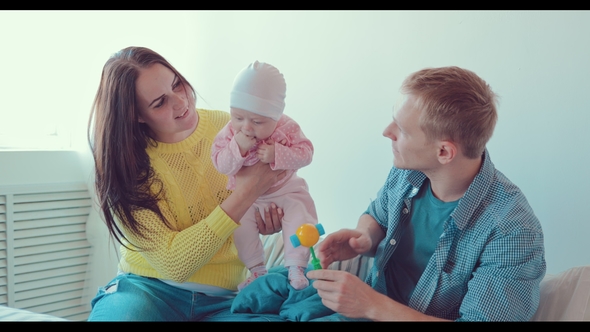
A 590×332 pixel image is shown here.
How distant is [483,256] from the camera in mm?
1500

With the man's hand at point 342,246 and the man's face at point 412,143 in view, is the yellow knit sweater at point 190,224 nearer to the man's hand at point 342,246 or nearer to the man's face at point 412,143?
the man's hand at point 342,246

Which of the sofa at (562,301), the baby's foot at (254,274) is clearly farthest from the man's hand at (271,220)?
the sofa at (562,301)

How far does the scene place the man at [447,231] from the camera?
1.44 meters

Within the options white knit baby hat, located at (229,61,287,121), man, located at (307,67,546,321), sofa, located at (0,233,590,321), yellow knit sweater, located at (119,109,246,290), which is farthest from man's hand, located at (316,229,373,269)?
sofa, located at (0,233,590,321)

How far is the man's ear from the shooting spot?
5.10ft

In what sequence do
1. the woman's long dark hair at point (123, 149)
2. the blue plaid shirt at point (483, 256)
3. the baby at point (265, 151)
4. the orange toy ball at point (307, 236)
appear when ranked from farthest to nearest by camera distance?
the woman's long dark hair at point (123, 149)
the baby at point (265, 151)
the orange toy ball at point (307, 236)
the blue plaid shirt at point (483, 256)

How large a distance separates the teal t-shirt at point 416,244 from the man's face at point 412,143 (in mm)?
138

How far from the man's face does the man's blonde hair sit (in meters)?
0.02

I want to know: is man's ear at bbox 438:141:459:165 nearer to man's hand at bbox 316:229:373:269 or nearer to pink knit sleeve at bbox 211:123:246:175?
man's hand at bbox 316:229:373:269

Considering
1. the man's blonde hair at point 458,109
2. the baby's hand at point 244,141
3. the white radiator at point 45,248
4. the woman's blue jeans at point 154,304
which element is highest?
the man's blonde hair at point 458,109

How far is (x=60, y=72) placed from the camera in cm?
333

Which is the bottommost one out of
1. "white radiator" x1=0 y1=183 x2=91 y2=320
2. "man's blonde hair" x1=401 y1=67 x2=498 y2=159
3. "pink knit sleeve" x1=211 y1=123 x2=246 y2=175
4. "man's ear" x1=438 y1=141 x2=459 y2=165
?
"white radiator" x1=0 y1=183 x2=91 y2=320
